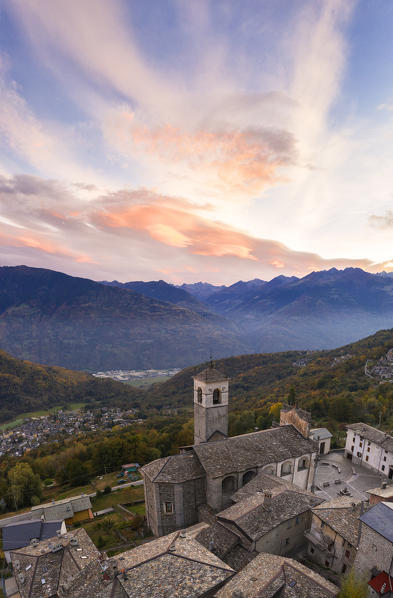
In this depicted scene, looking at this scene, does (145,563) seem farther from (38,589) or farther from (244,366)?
(244,366)

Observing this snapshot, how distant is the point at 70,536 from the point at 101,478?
1175 inches

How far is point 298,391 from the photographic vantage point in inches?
4016

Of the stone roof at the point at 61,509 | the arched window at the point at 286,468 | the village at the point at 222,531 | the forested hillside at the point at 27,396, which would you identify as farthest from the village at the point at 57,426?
the arched window at the point at 286,468

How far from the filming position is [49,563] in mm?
25453

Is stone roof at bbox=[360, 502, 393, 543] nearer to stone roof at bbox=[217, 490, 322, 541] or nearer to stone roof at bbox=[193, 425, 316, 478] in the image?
stone roof at bbox=[217, 490, 322, 541]

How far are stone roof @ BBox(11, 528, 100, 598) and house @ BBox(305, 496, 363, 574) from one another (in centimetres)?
1842

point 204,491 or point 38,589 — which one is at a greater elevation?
point 204,491

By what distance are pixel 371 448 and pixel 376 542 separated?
1368 inches

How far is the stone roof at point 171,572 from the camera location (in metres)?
17.5

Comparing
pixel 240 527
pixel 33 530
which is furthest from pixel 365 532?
pixel 33 530

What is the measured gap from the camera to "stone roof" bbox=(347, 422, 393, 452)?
4516cm

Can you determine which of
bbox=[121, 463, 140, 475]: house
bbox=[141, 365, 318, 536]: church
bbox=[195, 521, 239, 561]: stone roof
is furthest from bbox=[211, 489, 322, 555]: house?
bbox=[121, 463, 140, 475]: house

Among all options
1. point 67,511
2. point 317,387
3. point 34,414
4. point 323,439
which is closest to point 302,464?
point 323,439

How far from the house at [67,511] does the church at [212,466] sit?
14.6 meters
